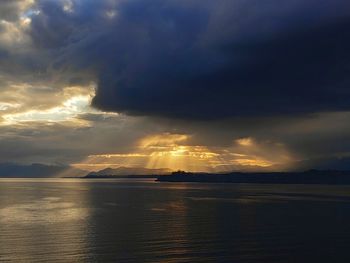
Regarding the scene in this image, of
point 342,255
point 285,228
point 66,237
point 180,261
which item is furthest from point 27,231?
point 342,255

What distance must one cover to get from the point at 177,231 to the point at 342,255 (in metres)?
18.6

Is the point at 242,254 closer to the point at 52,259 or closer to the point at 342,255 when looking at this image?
the point at 342,255

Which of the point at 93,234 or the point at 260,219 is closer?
the point at 93,234

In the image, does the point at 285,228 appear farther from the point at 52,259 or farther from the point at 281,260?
the point at 52,259

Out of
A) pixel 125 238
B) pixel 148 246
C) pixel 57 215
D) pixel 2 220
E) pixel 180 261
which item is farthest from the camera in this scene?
pixel 57 215

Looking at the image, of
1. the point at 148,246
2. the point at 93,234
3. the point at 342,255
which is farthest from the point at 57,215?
the point at 342,255

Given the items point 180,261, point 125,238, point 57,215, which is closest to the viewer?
point 180,261

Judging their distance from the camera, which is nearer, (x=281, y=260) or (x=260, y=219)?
(x=281, y=260)

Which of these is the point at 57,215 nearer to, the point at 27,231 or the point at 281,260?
the point at 27,231

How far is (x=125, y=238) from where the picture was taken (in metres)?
45.1

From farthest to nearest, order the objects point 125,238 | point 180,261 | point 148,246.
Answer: point 125,238 → point 148,246 → point 180,261

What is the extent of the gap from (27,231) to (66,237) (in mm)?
7578

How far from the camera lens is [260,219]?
63719 millimetres

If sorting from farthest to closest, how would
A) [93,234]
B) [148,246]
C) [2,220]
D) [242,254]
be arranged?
[2,220] → [93,234] → [148,246] → [242,254]
